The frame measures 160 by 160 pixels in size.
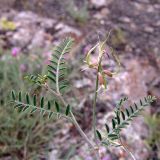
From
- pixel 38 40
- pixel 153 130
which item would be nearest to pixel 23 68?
pixel 38 40

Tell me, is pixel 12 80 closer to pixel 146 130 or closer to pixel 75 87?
pixel 75 87

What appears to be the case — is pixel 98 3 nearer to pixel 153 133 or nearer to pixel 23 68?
pixel 23 68

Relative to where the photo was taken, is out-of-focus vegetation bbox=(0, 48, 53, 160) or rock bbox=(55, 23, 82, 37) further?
rock bbox=(55, 23, 82, 37)

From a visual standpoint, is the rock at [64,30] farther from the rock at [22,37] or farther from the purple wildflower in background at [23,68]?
the purple wildflower in background at [23,68]

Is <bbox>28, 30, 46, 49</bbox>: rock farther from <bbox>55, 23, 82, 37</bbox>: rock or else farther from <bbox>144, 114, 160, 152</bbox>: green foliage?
<bbox>144, 114, 160, 152</bbox>: green foliage

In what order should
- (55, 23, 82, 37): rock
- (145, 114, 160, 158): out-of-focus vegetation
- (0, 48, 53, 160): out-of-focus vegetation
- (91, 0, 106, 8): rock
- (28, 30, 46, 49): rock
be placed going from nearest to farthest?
(0, 48, 53, 160): out-of-focus vegetation < (145, 114, 160, 158): out-of-focus vegetation < (28, 30, 46, 49): rock < (55, 23, 82, 37): rock < (91, 0, 106, 8): rock

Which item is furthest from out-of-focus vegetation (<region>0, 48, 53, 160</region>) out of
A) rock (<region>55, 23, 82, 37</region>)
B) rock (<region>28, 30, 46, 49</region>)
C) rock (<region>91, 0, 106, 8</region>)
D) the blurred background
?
rock (<region>91, 0, 106, 8</region>)

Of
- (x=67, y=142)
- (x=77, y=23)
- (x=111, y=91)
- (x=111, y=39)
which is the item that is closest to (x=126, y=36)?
(x=111, y=39)

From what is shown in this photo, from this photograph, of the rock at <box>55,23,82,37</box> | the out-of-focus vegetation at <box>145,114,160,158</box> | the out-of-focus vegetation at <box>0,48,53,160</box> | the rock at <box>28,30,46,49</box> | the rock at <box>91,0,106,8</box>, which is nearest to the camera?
the out-of-focus vegetation at <box>0,48,53,160</box>
